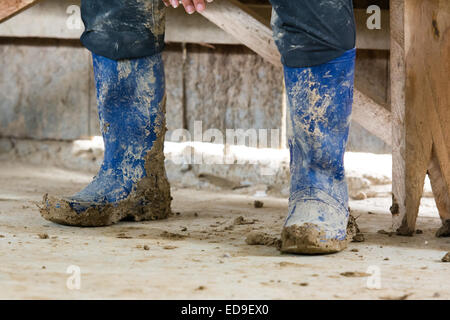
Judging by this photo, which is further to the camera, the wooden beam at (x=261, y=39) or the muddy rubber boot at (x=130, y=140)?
the wooden beam at (x=261, y=39)

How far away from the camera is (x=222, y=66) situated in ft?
11.5

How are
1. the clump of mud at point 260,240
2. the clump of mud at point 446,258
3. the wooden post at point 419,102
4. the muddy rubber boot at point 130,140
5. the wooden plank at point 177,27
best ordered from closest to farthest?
the clump of mud at point 446,258
the clump of mud at point 260,240
the wooden post at point 419,102
the muddy rubber boot at point 130,140
the wooden plank at point 177,27

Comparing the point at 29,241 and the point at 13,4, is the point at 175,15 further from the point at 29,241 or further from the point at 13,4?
the point at 29,241

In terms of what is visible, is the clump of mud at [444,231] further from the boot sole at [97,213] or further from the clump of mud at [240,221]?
the boot sole at [97,213]

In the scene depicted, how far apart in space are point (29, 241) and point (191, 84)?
1852 mm

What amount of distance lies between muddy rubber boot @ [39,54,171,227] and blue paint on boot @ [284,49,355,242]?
1.96 feet

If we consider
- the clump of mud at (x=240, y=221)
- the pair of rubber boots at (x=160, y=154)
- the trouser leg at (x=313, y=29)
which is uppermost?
the trouser leg at (x=313, y=29)

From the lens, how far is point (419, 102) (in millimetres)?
2037

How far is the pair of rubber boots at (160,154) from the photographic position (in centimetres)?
180

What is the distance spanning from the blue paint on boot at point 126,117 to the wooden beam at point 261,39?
59 cm

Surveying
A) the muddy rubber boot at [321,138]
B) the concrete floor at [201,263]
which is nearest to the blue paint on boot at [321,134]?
the muddy rubber boot at [321,138]

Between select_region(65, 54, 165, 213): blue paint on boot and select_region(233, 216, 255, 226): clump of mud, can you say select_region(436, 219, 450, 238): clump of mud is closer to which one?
select_region(233, 216, 255, 226): clump of mud

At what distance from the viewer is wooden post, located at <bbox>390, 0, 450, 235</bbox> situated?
2.01 meters

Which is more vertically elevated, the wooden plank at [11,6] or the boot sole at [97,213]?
the wooden plank at [11,6]
